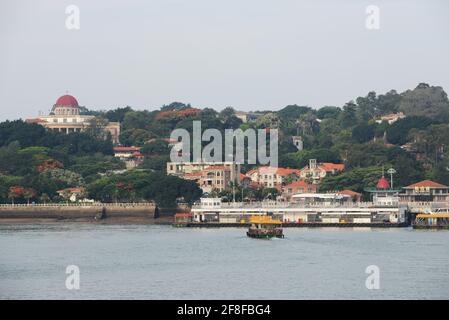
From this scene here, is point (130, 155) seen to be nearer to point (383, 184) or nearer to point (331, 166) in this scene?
point (331, 166)

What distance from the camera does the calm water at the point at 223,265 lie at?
1932 inches

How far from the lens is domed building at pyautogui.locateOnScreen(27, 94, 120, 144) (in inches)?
5664

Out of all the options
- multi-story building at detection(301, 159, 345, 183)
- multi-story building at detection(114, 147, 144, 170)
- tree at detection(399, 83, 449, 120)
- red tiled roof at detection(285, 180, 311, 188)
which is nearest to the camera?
red tiled roof at detection(285, 180, 311, 188)

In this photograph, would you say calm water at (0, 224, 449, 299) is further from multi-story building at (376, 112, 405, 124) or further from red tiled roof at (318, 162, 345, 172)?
multi-story building at (376, 112, 405, 124)

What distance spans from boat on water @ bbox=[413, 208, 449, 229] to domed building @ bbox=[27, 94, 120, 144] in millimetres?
59172

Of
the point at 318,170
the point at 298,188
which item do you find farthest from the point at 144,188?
the point at 318,170

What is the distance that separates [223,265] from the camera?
57.8 metres

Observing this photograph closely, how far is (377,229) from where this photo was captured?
8588 cm

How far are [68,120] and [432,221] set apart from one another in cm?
6523

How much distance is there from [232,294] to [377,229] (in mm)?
38605

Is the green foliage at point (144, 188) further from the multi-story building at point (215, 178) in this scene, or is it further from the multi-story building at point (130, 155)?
the multi-story building at point (130, 155)

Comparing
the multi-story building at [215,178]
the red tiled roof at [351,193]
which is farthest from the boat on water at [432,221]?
the multi-story building at [215,178]

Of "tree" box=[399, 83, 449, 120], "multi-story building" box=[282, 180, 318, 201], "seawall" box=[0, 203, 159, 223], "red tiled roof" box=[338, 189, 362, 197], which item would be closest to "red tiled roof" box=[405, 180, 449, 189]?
"red tiled roof" box=[338, 189, 362, 197]

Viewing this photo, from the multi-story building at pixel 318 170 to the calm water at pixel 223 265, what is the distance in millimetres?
31186
